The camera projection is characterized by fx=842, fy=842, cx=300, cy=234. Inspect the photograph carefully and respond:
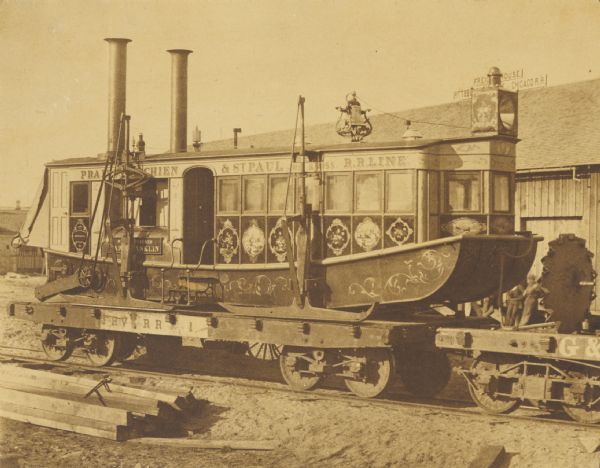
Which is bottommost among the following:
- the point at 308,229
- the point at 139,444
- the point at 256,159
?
the point at 139,444

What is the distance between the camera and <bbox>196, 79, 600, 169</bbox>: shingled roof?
17391 mm

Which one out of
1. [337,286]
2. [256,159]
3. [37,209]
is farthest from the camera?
[37,209]

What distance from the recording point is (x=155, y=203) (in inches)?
550

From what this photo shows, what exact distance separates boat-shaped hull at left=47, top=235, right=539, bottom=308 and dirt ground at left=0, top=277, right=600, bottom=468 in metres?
1.50

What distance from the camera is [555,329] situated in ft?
33.2

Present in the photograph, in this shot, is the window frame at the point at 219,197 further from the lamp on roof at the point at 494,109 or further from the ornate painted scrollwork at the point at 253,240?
the lamp on roof at the point at 494,109

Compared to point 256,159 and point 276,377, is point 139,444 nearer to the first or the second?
point 276,377

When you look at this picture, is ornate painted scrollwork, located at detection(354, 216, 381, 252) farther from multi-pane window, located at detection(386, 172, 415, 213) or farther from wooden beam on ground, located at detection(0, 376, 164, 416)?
wooden beam on ground, located at detection(0, 376, 164, 416)

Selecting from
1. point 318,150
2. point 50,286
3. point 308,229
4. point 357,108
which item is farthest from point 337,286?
point 50,286

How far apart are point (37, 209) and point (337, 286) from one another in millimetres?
6658

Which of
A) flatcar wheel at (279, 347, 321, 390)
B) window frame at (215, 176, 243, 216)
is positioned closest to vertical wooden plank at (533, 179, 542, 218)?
window frame at (215, 176, 243, 216)

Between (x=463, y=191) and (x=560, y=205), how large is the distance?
6604 millimetres

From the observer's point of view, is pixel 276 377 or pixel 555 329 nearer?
pixel 555 329

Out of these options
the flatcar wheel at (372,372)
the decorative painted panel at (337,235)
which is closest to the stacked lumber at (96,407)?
the flatcar wheel at (372,372)
